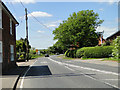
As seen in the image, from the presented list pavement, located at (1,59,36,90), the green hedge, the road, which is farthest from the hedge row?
pavement, located at (1,59,36,90)

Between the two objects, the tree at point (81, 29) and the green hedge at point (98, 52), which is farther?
the tree at point (81, 29)

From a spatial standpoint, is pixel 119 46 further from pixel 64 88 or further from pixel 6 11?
pixel 64 88

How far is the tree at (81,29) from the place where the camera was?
4384 centimetres

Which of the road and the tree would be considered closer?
the road

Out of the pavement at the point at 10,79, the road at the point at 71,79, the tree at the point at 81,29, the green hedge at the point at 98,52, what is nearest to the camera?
the pavement at the point at 10,79

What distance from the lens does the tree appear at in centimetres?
4384

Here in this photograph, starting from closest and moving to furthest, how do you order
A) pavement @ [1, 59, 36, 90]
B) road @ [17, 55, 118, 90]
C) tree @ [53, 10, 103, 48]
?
pavement @ [1, 59, 36, 90] → road @ [17, 55, 118, 90] → tree @ [53, 10, 103, 48]

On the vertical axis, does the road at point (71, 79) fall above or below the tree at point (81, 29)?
→ below

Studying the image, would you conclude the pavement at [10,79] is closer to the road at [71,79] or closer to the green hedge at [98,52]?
the road at [71,79]

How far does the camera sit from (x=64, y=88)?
25.8 ft

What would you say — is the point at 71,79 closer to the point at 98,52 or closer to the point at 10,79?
the point at 10,79

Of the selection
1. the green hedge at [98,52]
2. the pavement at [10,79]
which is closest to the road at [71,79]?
the pavement at [10,79]

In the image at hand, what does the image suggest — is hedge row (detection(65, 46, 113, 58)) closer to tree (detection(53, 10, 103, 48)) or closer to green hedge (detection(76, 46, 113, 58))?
green hedge (detection(76, 46, 113, 58))

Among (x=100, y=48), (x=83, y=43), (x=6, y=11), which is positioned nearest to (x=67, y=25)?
(x=83, y=43)
